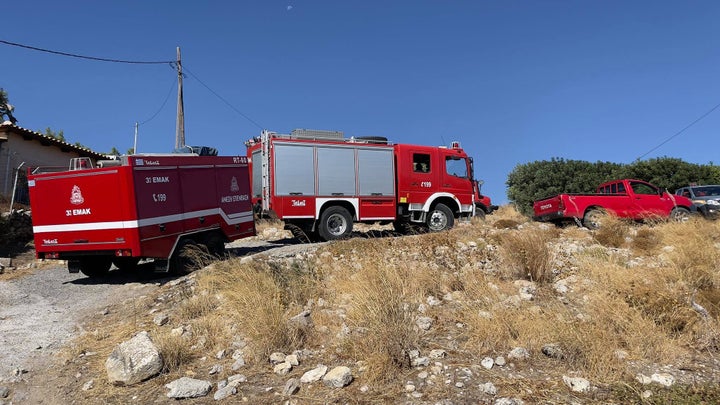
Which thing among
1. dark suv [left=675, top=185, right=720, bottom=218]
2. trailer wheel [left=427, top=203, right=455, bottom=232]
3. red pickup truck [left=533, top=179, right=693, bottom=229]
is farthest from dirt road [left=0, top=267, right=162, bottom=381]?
dark suv [left=675, top=185, right=720, bottom=218]

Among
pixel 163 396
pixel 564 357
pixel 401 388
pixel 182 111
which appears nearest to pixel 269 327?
pixel 163 396

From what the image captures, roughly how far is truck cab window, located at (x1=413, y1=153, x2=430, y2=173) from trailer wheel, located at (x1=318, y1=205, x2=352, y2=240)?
2.75 metres

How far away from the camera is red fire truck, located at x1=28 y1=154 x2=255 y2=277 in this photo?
28.9 feet

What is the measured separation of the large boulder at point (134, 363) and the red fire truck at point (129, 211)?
423 cm

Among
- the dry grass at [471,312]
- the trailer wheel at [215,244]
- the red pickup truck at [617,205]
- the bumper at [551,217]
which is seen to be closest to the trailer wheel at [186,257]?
the trailer wheel at [215,244]

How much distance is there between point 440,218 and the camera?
14844mm

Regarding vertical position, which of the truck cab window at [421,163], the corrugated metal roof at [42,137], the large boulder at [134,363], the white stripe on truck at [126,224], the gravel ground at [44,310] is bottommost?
the gravel ground at [44,310]

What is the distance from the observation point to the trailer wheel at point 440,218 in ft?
48.3

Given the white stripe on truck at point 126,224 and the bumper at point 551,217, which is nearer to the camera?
the white stripe on truck at point 126,224

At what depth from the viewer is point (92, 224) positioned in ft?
29.7

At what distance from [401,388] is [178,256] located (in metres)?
7.08

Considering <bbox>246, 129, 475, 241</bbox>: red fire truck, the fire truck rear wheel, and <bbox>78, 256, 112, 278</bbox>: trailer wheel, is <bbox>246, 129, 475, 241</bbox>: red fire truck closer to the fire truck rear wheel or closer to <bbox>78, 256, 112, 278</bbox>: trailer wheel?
the fire truck rear wheel

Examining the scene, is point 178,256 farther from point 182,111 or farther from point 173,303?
point 182,111

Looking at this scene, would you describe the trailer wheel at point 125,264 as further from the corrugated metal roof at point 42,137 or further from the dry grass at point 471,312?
the corrugated metal roof at point 42,137
